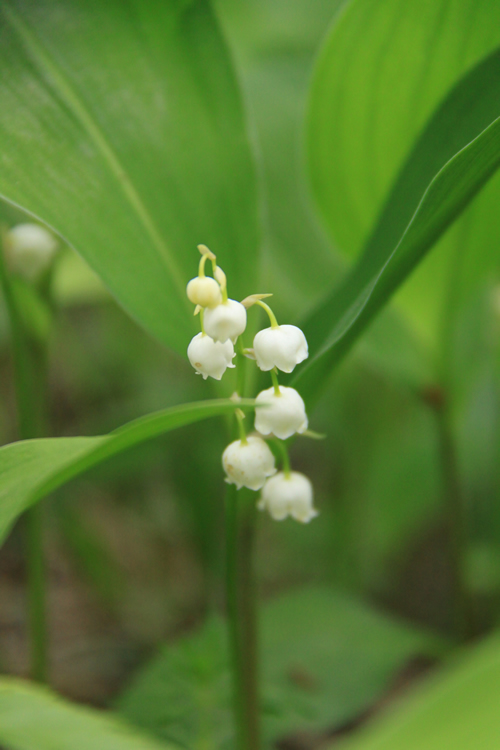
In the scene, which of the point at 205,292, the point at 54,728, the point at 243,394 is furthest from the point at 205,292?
the point at 54,728

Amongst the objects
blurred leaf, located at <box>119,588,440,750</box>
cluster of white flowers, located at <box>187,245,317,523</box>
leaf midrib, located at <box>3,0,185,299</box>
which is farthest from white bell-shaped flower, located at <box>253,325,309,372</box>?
blurred leaf, located at <box>119,588,440,750</box>

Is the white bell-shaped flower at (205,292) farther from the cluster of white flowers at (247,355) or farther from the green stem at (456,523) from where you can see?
the green stem at (456,523)

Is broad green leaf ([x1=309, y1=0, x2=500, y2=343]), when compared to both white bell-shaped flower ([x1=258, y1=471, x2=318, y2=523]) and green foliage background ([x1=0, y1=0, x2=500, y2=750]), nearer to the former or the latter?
green foliage background ([x1=0, y1=0, x2=500, y2=750])

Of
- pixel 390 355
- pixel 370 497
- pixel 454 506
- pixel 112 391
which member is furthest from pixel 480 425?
pixel 112 391

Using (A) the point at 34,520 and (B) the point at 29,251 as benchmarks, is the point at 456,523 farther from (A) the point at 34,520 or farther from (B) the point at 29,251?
(B) the point at 29,251

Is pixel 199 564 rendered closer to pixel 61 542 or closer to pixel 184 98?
pixel 61 542

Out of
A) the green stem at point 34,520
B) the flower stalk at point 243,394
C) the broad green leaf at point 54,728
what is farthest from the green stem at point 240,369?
the green stem at point 34,520
